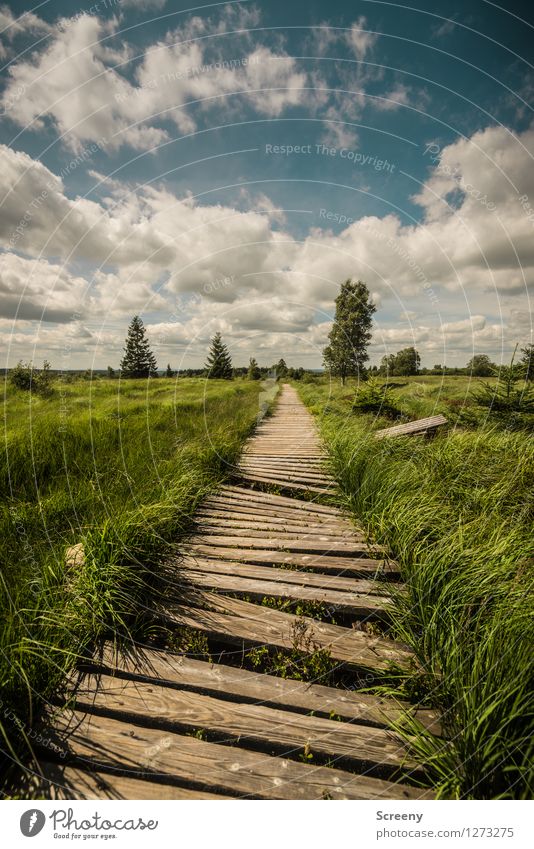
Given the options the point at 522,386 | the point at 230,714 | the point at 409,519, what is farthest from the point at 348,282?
the point at 230,714

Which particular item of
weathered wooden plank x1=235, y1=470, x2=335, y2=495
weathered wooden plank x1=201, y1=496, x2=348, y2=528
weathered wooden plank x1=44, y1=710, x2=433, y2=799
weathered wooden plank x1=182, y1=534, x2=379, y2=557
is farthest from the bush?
weathered wooden plank x1=44, y1=710, x2=433, y2=799

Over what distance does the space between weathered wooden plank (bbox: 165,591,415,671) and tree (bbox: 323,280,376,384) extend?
27.6m

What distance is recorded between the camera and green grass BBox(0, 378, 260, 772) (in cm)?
194

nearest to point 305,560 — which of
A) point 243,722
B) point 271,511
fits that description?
point 271,511

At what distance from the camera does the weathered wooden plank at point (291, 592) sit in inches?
104

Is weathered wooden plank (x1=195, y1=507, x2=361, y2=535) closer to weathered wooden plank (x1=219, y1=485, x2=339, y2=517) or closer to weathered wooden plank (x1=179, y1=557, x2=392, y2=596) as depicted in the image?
weathered wooden plank (x1=219, y1=485, x2=339, y2=517)

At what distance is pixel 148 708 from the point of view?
1.82 meters

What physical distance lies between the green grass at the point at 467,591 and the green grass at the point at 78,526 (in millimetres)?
2111

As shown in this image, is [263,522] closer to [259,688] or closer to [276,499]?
[276,499]

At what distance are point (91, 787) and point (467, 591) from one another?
2606 mm
